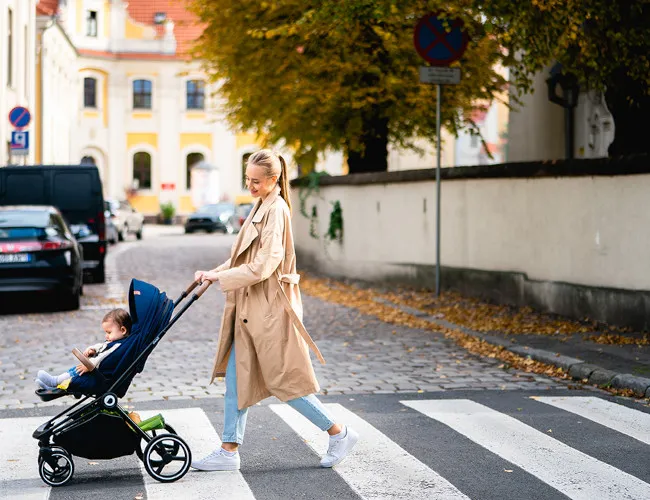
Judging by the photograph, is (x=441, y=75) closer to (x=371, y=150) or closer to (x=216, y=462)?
(x=371, y=150)

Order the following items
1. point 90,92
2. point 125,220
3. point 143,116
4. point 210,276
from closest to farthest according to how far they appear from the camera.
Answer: point 210,276 → point 125,220 → point 90,92 → point 143,116

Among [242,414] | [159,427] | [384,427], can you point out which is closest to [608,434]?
[384,427]

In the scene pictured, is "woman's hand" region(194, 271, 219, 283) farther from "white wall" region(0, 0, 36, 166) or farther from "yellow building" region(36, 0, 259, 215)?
"yellow building" region(36, 0, 259, 215)

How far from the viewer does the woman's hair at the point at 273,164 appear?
6.39 m

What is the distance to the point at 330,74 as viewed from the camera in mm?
20688

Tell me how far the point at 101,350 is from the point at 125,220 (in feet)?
117

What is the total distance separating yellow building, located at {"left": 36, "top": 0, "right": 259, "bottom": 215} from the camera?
66.1 meters

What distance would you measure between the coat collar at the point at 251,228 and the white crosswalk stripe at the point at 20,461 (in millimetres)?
1605

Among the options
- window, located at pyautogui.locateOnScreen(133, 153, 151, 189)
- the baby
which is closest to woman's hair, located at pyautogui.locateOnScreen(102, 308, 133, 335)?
the baby

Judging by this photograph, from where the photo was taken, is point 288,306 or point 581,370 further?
point 581,370

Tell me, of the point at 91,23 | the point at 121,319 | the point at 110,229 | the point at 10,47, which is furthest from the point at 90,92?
the point at 121,319

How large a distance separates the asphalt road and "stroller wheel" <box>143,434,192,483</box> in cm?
7

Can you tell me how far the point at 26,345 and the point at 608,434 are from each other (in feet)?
22.8

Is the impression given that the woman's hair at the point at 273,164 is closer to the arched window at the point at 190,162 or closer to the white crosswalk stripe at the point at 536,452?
the white crosswalk stripe at the point at 536,452
